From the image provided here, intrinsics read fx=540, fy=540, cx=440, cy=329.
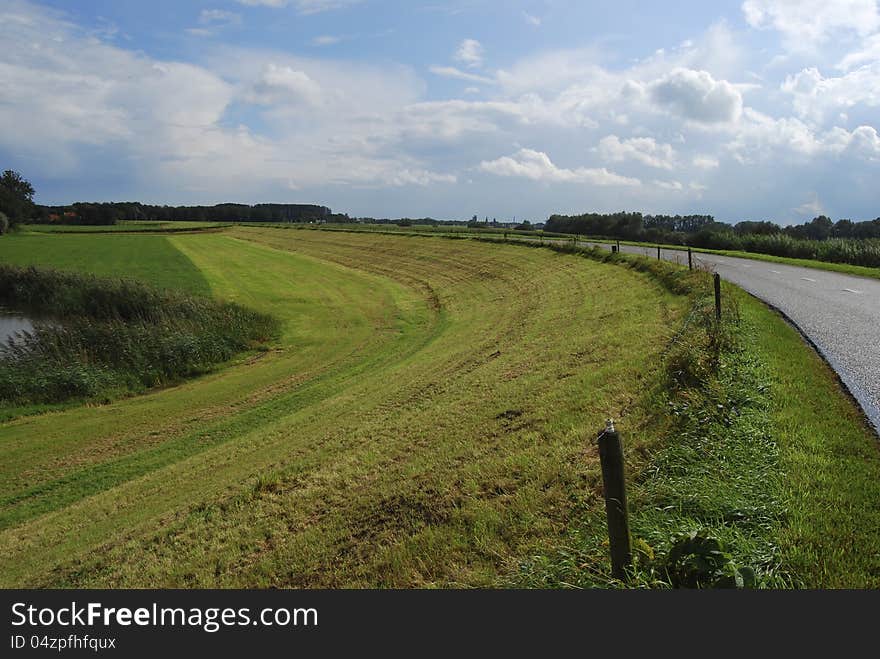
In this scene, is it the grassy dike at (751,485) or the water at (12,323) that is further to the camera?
the water at (12,323)

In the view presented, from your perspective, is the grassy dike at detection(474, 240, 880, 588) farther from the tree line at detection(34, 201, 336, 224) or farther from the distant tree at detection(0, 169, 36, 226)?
the tree line at detection(34, 201, 336, 224)

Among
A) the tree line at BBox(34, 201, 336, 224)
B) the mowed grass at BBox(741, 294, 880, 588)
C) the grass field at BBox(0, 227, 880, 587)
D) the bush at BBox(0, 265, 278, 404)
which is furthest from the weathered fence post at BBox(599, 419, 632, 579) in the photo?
the tree line at BBox(34, 201, 336, 224)

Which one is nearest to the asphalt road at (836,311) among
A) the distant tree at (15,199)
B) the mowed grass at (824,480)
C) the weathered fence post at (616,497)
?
the mowed grass at (824,480)

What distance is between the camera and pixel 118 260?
5041cm

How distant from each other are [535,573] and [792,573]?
6.85ft

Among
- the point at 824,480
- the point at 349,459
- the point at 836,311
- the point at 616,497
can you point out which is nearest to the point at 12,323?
the point at 349,459

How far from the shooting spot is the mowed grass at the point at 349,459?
265 inches

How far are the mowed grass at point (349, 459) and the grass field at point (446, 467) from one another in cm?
6

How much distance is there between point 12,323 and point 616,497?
37290mm

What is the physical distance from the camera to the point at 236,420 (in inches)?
628

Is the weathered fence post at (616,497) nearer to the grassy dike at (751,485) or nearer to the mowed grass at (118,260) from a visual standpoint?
the grassy dike at (751,485)

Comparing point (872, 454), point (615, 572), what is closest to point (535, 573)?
point (615, 572)

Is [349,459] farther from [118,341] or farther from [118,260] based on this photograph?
[118,260]

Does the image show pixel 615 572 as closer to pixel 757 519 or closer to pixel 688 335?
pixel 757 519
